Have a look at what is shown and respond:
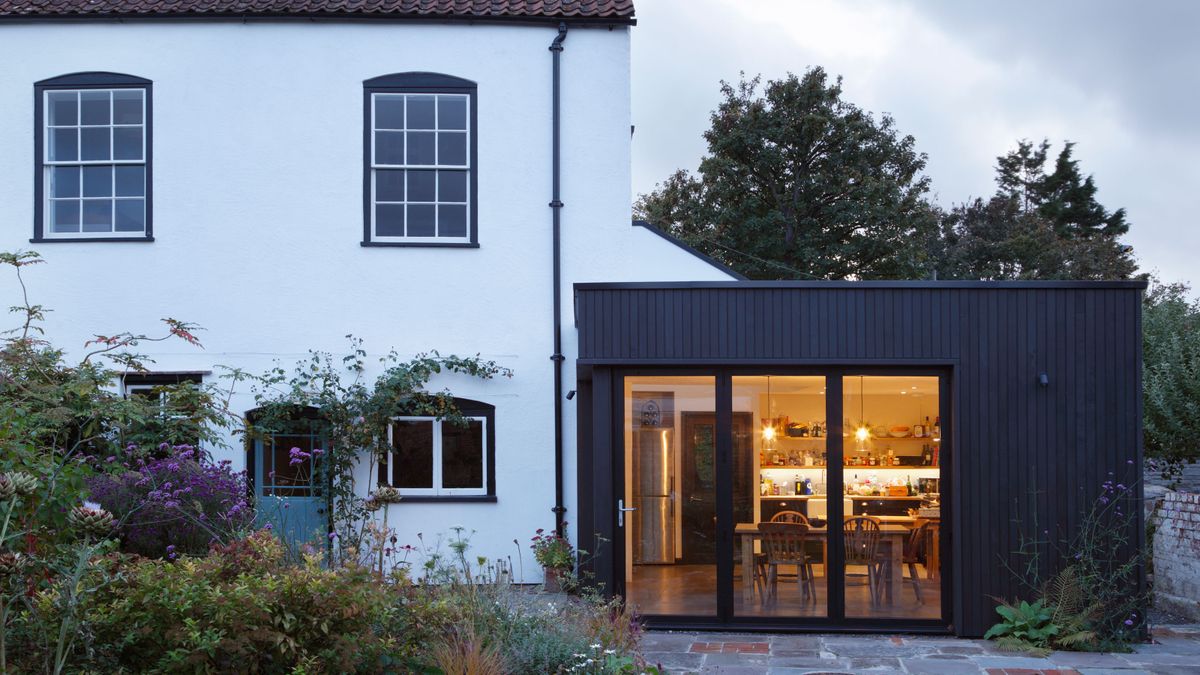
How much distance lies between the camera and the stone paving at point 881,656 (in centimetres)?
834

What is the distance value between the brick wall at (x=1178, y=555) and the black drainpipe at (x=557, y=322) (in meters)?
6.42

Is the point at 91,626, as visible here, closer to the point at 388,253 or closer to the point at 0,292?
the point at 388,253

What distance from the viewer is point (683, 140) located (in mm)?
31453

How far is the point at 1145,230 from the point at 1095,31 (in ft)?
93.0

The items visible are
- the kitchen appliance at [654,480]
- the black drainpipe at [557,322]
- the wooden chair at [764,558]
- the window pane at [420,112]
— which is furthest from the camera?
the window pane at [420,112]

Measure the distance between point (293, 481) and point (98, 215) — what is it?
372 cm

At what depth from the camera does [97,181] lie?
12281 mm

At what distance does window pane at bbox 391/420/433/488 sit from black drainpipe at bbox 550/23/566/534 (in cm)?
139

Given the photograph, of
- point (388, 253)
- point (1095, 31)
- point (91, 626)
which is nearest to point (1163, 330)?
point (1095, 31)

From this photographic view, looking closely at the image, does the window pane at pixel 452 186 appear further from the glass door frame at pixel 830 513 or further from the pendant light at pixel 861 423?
the pendant light at pixel 861 423

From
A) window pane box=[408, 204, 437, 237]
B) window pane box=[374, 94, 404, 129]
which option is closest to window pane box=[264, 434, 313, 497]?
window pane box=[408, 204, 437, 237]

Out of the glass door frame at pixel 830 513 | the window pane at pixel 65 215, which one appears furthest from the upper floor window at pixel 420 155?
the glass door frame at pixel 830 513

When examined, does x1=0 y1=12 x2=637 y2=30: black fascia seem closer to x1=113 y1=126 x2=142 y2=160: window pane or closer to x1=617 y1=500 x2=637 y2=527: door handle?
x1=113 y1=126 x2=142 y2=160: window pane

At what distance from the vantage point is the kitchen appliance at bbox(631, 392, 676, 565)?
32.8 ft
